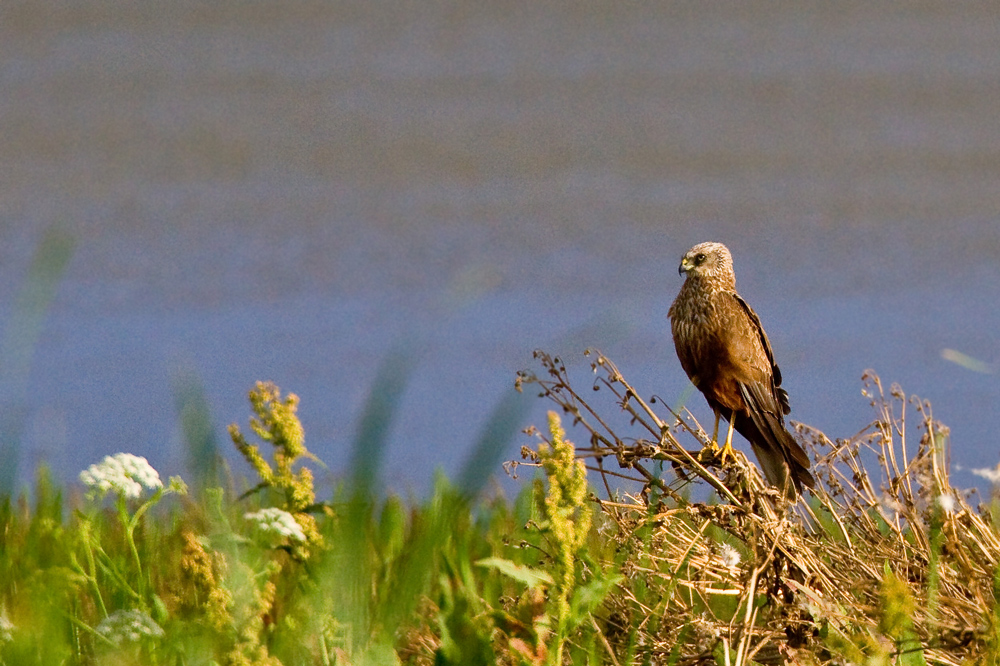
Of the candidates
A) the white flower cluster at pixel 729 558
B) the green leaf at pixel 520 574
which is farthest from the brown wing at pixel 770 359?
the green leaf at pixel 520 574

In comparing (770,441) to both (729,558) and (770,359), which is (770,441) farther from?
(729,558)

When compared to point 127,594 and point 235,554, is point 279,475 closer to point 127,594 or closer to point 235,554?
point 235,554

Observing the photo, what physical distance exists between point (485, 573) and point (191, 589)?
1.30 m

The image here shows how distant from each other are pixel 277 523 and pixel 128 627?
45 centimetres

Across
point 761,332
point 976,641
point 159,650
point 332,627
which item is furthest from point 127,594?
point 761,332

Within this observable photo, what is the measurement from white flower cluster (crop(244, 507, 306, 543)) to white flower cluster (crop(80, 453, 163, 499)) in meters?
0.41

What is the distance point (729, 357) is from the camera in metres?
4.07

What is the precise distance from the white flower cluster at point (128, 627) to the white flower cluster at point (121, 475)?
9.1 inches

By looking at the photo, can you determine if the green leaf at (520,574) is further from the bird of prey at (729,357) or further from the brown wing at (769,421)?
the bird of prey at (729,357)

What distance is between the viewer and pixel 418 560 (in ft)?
7.02

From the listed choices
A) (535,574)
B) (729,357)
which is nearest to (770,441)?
(729,357)

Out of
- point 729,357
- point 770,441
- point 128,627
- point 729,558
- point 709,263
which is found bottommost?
point 128,627

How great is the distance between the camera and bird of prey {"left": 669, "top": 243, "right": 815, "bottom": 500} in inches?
151

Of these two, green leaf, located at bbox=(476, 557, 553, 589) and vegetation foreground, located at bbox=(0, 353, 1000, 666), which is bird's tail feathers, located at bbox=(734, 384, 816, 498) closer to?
vegetation foreground, located at bbox=(0, 353, 1000, 666)
